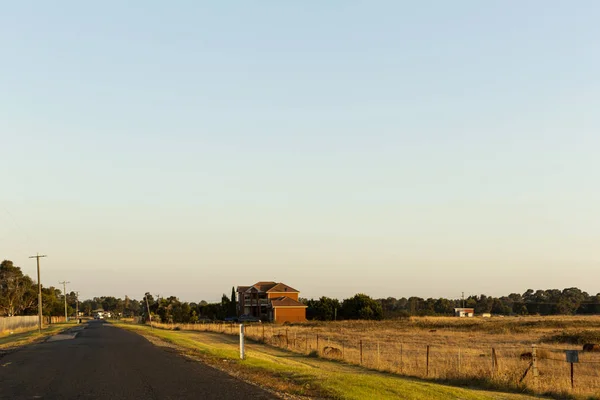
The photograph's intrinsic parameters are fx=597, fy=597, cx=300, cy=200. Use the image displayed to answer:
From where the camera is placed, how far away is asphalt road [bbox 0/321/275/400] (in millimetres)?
16859

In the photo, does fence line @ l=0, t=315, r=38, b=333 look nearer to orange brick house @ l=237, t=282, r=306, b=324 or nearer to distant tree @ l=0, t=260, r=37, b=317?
distant tree @ l=0, t=260, r=37, b=317

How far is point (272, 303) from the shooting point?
117 m

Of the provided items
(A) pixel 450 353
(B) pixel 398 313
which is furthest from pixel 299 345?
(B) pixel 398 313

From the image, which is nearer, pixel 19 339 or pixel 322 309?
pixel 19 339

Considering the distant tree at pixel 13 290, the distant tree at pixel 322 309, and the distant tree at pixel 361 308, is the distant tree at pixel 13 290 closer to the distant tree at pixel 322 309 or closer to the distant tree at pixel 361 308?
the distant tree at pixel 322 309

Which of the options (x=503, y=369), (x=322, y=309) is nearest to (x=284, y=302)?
(x=322, y=309)

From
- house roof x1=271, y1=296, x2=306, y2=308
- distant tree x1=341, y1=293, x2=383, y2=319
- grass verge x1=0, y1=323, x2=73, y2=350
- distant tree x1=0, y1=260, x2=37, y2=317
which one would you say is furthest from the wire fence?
distant tree x1=0, y1=260, x2=37, y2=317

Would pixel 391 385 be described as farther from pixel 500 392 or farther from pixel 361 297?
pixel 361 297

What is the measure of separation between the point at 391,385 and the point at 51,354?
20.7 m

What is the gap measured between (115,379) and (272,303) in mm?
97628

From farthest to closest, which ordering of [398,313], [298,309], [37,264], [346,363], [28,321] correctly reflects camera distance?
[398,313] < [298,309] < [28,321] < [37,264] < [346,363]

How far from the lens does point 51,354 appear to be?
32.3m

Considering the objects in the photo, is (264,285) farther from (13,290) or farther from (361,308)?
(13,290)

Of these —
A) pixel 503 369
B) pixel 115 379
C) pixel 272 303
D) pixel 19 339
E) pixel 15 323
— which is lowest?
pixel 272 303
